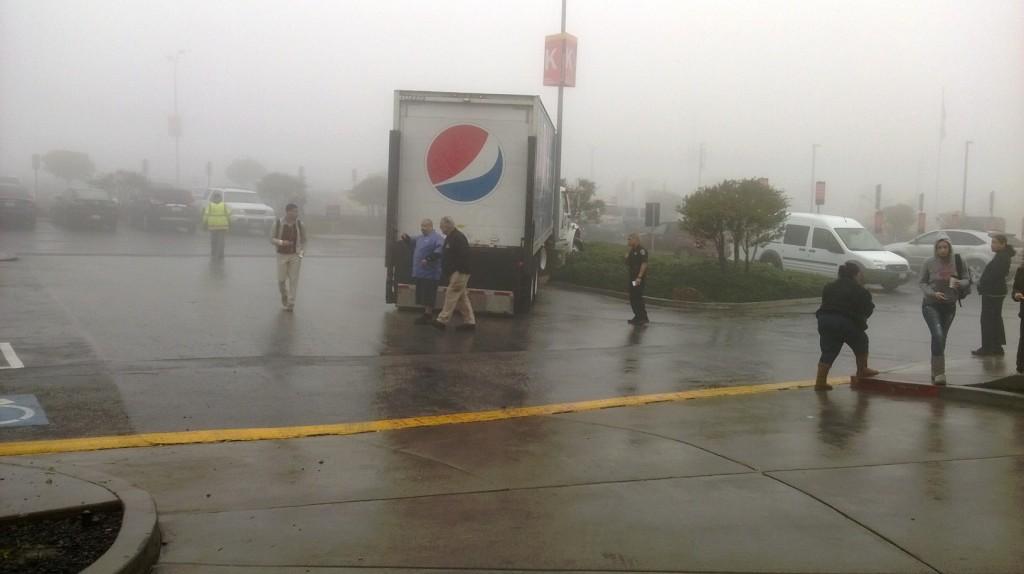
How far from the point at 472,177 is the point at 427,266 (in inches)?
71.7

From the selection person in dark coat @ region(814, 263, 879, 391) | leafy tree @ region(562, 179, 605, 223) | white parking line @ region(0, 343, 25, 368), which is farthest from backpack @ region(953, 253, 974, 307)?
leafy tree @ region(562, 179, 605, 223)

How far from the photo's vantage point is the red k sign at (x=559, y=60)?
27406mm

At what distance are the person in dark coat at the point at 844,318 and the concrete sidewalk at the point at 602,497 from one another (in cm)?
177

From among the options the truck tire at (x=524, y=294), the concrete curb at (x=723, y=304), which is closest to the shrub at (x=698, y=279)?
the concrete curb at (x=723, y=304)

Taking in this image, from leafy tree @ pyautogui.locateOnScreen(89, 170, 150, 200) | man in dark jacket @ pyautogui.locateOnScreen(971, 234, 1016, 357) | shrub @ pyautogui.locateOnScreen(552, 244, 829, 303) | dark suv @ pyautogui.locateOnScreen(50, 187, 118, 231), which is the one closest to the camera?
man in dark jacket @ pyautogui.locateOnScreen(971, 234, 1016, 357)

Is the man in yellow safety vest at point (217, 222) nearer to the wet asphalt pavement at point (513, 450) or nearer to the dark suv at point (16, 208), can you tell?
the wet asphalt pavement at point (513, 450)

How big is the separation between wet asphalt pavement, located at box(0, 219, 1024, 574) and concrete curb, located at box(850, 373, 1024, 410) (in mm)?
250

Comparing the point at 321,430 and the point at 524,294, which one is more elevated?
the point at 524,294

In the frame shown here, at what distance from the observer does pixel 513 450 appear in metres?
7.62

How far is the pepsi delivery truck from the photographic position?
15680 millimetres

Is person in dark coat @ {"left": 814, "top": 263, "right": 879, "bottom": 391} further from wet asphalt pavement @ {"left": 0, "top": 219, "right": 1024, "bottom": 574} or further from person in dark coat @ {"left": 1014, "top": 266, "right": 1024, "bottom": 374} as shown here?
person in dark coat @ {"left": 1014, "top": 266, "right": 1024, "bottom": 374}

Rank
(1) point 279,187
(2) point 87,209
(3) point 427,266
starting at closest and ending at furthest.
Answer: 1. (3) point 427,266
2. (2) point 87,209
3. (1) point 279,187

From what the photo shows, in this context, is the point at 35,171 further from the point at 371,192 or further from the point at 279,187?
the point at 371,192

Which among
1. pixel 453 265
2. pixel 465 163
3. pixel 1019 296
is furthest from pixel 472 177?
pixel 1019 296
